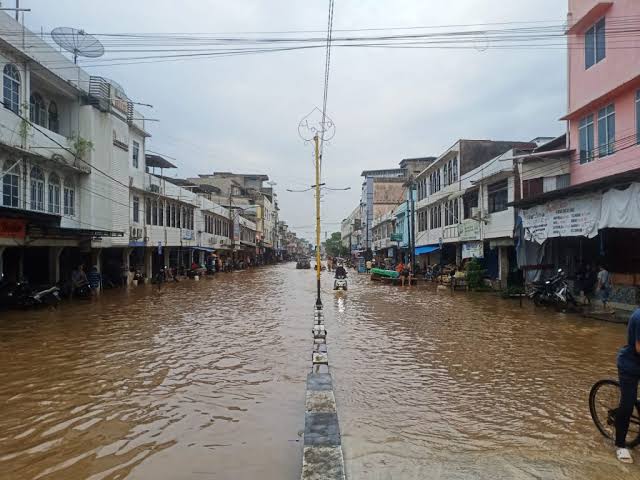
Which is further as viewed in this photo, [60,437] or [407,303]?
[407,303]

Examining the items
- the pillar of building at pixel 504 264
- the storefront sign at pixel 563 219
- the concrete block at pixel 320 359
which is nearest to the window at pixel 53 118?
the concrete block at pixel 320 359

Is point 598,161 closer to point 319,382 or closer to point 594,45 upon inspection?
point 594,45

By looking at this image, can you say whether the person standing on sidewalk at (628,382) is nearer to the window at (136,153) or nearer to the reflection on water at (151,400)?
the reflection on water at (151,400)

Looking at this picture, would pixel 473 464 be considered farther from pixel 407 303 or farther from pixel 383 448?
pixel 407 303

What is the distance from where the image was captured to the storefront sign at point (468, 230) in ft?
89.0

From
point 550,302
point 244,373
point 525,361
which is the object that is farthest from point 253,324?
point 550,302

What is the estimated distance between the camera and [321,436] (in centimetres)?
480

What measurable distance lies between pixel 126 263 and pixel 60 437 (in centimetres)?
2618

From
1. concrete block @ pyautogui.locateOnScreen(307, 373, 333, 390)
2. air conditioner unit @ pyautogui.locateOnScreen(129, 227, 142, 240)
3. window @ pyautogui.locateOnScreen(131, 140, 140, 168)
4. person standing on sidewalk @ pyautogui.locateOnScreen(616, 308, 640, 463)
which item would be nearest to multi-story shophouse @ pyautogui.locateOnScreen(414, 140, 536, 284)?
concrete block @ pyautogui.locateOnScreen(307, 373, 333, 390)

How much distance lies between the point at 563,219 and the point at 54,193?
2185 cm

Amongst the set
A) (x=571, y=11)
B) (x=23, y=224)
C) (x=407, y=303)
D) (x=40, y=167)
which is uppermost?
(x=571, y=11)

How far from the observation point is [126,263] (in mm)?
29578

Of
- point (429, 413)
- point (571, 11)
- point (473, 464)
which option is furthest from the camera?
point (571, 11)

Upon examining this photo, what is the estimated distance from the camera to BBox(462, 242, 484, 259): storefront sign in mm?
26906
